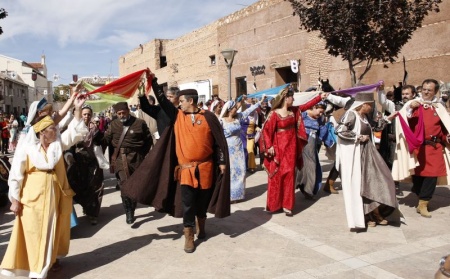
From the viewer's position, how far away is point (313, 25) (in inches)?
379

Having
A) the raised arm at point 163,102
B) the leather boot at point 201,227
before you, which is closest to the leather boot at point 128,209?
the leather boot at point 201,227

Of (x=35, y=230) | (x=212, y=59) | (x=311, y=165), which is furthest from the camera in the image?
(x=212, y=59)

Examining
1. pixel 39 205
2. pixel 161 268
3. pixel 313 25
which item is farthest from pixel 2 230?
pixel 313 25

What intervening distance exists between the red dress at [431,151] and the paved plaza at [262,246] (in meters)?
0.63

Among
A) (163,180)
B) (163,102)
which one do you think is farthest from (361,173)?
(163,102)

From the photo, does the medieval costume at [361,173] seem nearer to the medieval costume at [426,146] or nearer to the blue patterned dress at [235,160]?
the medieval costume at [426,146]

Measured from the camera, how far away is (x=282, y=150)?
6.21m

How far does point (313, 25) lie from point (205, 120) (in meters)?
5.80

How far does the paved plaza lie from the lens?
4.09 metres

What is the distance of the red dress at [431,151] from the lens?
5805 millimetres

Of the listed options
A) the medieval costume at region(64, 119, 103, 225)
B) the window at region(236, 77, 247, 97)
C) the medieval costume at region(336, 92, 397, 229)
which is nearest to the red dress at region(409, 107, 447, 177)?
the medieval costume at region(336, 92, 397, 229)

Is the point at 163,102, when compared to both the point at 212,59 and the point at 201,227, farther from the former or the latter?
the point at 212,59

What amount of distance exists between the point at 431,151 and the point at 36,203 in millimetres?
5050

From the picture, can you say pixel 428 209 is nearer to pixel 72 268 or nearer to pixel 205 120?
pixel 205 120
